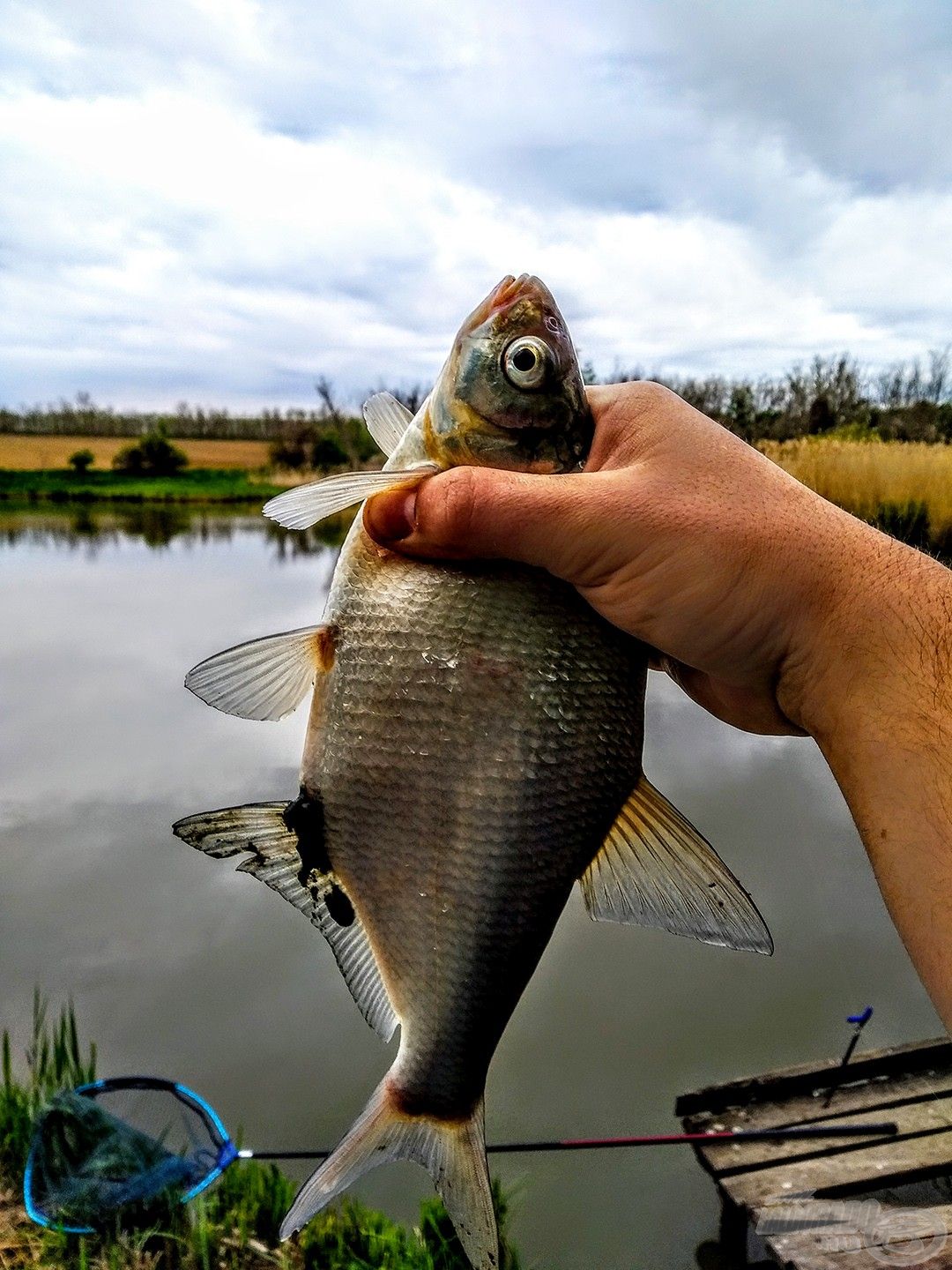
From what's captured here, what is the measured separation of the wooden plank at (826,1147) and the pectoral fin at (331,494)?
3444 mm

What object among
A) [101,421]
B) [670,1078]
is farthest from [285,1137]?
[101,421]

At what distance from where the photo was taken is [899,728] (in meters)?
1.30

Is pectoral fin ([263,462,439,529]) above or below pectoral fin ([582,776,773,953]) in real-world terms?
above

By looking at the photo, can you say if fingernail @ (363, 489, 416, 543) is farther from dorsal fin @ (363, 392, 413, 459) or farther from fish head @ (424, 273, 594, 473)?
dorsal fin @ (363, 392, 413, 459)

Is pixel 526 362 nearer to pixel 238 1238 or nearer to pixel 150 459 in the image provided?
pixel 238 1238

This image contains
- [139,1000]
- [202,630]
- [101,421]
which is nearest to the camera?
[139,1000]

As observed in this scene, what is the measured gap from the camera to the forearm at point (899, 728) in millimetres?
1218

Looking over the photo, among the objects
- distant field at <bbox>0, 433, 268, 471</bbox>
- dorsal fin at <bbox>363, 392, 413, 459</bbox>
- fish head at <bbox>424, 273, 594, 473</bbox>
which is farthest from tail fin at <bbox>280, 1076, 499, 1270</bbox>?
distant field at <bbox>0, 433, 268, 471</bbox>

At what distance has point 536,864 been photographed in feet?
4.08

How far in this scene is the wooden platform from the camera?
295 cm

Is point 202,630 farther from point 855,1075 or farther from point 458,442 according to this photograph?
point 458,442

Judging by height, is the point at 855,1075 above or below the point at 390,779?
below

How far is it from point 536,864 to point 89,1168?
8.99ft

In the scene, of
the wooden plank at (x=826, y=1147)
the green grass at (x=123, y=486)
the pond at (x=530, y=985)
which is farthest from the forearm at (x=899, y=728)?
the green grass at (x=123, y=486)
